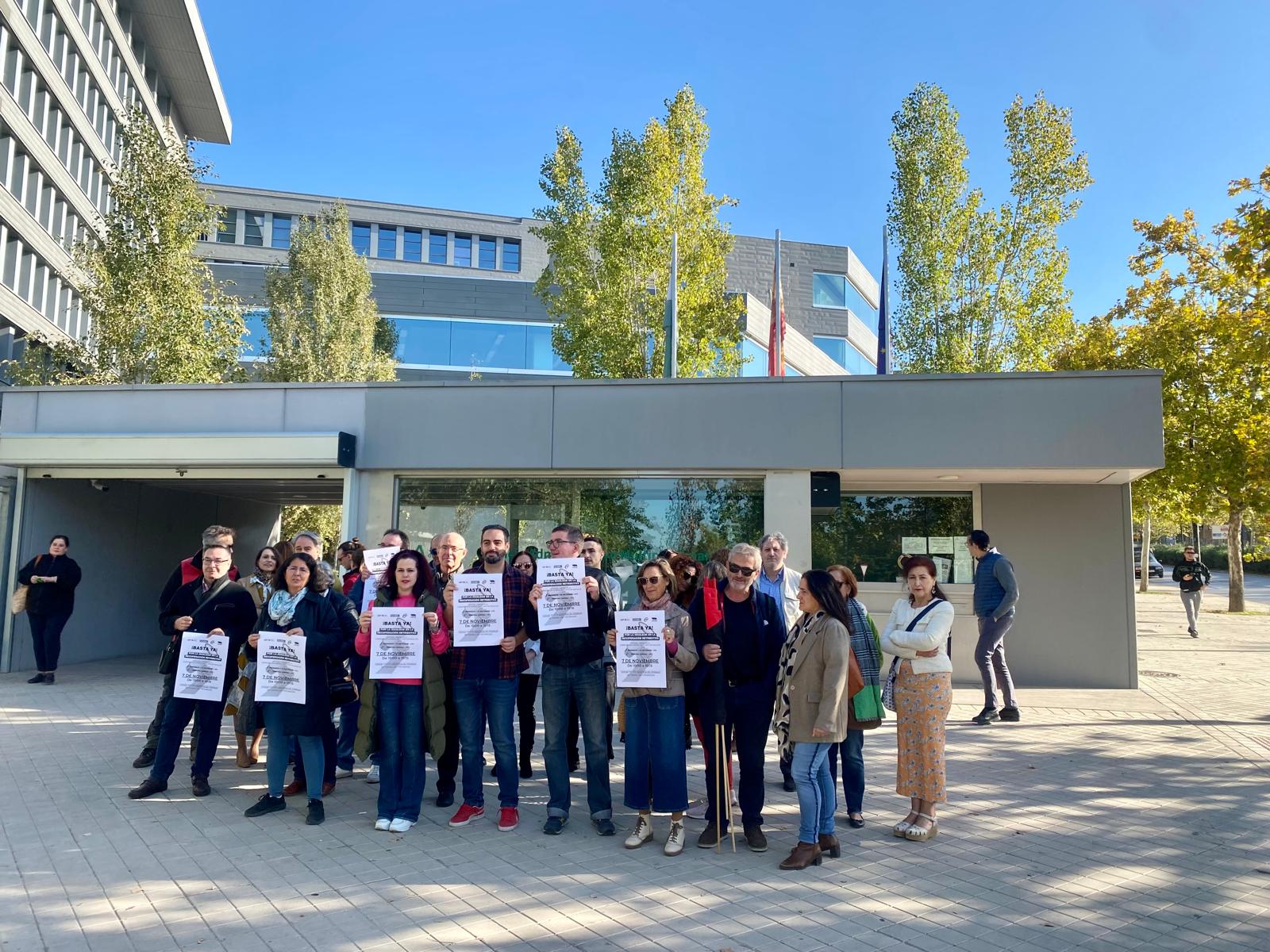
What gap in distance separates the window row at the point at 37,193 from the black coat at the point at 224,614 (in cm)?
2419

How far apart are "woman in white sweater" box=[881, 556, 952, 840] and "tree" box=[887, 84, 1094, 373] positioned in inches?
868

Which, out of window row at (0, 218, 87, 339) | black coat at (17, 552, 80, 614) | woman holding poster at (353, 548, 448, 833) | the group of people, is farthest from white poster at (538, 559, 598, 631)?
window row at (0, 218, 87, 339)

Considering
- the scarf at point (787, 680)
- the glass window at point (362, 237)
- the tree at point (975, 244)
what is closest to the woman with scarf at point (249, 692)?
the scarf at point (787, 680)

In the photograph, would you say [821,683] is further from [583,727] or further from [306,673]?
[306,673]

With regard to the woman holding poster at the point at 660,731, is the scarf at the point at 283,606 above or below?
above

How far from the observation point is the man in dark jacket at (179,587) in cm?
712

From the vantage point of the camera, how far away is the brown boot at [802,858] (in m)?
5.43

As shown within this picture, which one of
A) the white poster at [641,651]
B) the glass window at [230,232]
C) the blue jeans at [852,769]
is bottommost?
the blue jeans at [852,769]

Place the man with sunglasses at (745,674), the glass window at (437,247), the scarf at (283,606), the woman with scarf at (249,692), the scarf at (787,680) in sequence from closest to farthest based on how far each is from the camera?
the scarf at (787,680) → the man with sunglasses at (745,674) → the scarf at (283,606) → the woman with scarf at (249,692) → the glass window at (437,247)

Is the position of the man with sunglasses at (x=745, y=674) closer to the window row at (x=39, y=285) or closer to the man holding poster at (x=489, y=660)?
the man holding poster at (x=489, y=660)

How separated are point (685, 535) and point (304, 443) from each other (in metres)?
5.09

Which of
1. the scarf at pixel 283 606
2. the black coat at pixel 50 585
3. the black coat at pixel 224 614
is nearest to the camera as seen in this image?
the scarf at pixel 283 606

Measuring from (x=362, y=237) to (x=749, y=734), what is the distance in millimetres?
57472

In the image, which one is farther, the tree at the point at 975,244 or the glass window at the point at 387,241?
the glass window at the point at 387,241
